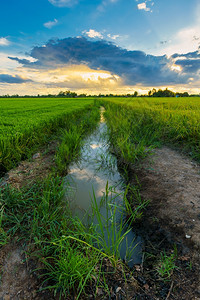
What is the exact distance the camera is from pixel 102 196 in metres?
2.25

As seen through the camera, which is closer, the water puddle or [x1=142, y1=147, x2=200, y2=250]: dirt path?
the water puddle

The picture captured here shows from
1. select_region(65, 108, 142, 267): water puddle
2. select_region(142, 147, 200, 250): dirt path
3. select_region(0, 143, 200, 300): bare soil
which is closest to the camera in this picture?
select_region(0, 143, 200, 300): bare soil

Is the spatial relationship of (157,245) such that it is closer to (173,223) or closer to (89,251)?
(173,223)

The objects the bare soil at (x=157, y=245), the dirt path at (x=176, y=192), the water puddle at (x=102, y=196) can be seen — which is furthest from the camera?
the dirt path at (x=176, y=192)

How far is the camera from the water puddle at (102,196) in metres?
1.50

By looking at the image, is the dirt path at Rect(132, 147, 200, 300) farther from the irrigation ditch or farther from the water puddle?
the water puddle

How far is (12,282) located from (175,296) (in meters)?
1.17

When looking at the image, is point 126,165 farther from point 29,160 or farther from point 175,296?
point 175,296

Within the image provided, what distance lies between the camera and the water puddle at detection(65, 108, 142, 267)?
1.50m

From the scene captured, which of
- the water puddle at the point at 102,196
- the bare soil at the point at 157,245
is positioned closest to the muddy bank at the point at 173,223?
the bare soil at the point at 157,245

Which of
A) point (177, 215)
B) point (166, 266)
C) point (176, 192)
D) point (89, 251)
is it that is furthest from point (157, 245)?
point (176, 192)

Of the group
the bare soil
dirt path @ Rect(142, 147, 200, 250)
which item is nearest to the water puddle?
the bare soil

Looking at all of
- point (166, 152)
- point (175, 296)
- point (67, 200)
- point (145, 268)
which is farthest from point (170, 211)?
point (166, 152)

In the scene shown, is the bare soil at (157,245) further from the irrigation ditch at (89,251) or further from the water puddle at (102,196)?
the water puddle at (102,196)
